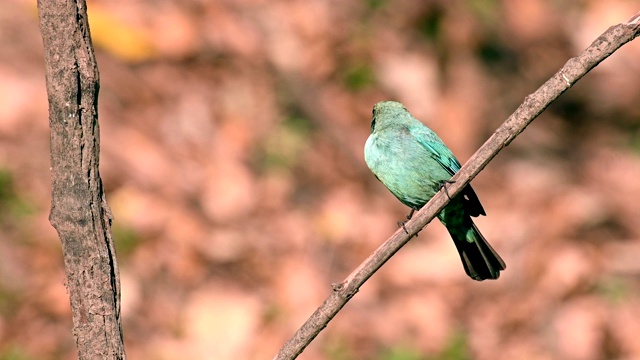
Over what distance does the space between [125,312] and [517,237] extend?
147 inches

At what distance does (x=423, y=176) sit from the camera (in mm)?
4418

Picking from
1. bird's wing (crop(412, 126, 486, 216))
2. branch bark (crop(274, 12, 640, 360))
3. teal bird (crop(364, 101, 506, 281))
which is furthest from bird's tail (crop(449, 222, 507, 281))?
branch bark (crop(274, 12, 640, 360))

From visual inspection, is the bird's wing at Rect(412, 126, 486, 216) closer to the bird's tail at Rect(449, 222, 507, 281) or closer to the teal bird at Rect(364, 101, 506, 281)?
the teal bird at Rect(364, 101, 506, 281)

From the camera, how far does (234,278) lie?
694 cm

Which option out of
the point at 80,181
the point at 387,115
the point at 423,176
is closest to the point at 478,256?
the point at 423,176

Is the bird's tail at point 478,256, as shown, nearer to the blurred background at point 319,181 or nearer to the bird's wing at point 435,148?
the bird's wing at point 435,148

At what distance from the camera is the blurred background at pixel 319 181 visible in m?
6.59

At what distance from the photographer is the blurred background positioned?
659 centimetres

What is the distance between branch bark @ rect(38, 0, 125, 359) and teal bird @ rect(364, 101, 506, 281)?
2035 mm

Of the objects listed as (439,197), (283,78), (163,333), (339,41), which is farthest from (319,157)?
(439,197)

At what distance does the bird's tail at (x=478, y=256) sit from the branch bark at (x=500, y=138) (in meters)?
1.65

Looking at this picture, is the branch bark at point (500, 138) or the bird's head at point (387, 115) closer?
the branch bark at point (500, 138)

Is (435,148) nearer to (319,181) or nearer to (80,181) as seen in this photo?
(80,181)

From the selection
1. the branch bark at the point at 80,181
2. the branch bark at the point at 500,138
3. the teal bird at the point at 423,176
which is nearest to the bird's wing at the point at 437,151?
the teal bird at the point at 423,176
